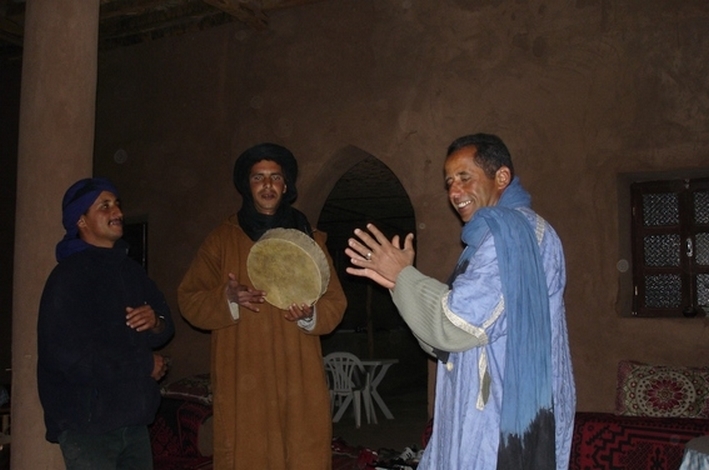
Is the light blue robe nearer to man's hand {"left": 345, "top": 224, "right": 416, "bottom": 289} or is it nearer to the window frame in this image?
man's hand {"left": 345, "top": 224, "right": 416, "bottom": 289}

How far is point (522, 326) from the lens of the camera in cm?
199

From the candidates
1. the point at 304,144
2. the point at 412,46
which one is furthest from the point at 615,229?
the point at 304,144

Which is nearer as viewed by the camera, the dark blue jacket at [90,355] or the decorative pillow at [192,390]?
the dark blue jacket at [90,355]

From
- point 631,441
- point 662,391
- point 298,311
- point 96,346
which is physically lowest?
point 631,441

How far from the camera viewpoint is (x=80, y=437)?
270 cm

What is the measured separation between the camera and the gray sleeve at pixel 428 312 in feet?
6.39

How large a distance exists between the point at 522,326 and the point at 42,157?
126 inches

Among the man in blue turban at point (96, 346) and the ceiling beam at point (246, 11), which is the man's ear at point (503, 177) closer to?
the man in blue turban at point (96, 346)

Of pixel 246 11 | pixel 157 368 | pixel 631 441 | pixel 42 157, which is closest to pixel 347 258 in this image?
pixel 246 11

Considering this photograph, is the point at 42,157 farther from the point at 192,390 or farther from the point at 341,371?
the point at 341,371

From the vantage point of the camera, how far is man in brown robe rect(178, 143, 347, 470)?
10.7ft

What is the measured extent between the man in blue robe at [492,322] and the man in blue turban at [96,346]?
124cm

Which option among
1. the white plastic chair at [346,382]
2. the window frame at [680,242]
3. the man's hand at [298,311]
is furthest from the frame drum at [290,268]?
the white plastic chair at [346,382]

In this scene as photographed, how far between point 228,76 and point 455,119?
8.00ft
